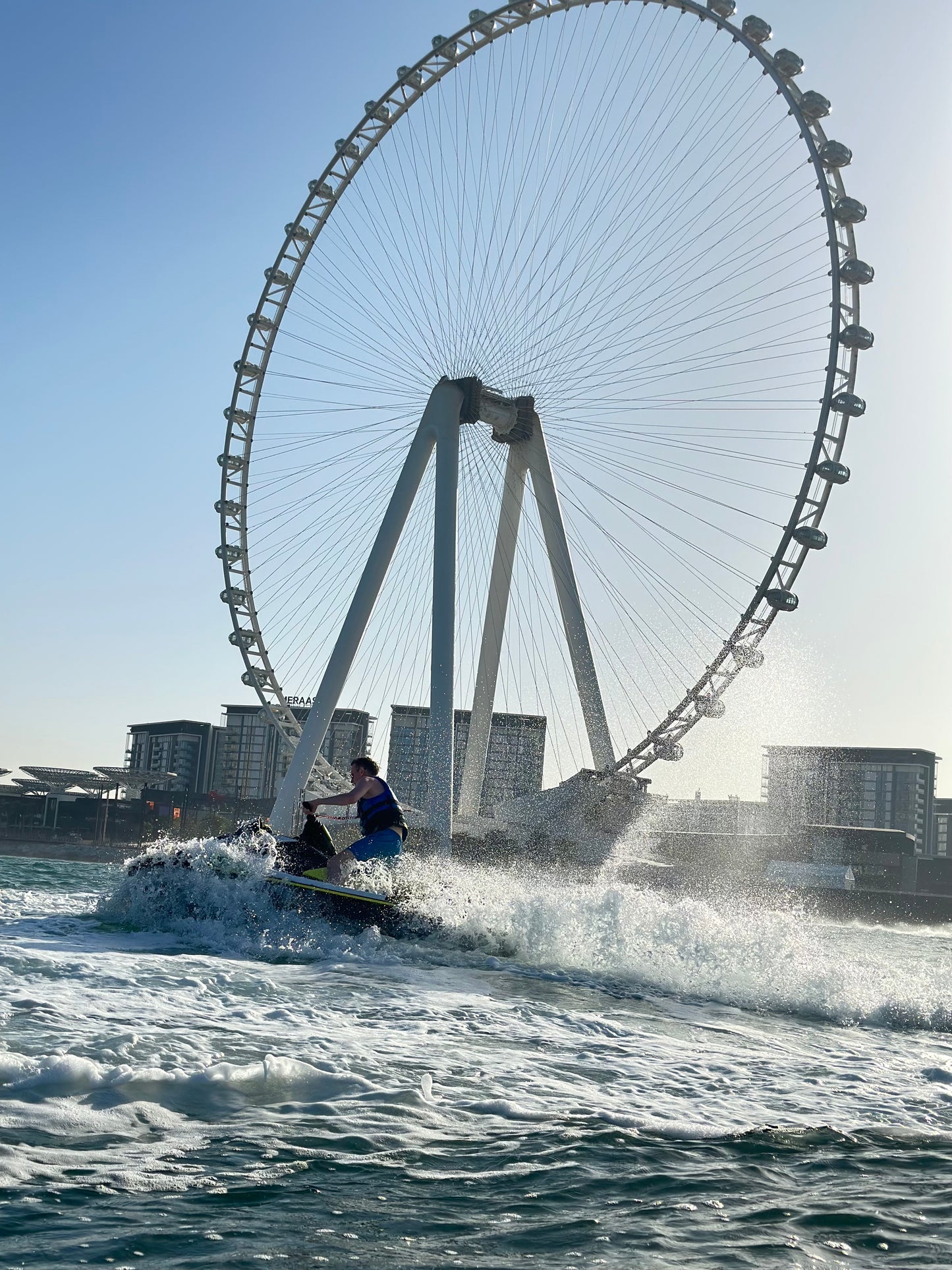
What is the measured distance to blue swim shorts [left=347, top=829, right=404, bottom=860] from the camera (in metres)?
12.8

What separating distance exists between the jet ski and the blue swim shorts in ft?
1.37

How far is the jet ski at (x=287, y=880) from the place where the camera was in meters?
12.3

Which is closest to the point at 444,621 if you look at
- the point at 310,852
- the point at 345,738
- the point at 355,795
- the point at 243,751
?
the point at 310,852

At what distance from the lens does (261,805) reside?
78438 millimetres

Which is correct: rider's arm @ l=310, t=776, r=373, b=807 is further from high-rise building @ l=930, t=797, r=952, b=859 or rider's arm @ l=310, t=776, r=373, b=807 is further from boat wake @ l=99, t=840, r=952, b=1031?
high-rise building @ l=930, t=797, r=952, b=859

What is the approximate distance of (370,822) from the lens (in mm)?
13023

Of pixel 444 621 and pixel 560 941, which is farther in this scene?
pixel 444 621

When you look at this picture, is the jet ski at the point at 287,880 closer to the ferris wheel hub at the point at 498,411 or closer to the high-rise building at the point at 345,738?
the ferris wheel hub at the point at 498,411

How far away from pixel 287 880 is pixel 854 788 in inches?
3546

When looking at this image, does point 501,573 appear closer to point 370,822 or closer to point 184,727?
point 370,822

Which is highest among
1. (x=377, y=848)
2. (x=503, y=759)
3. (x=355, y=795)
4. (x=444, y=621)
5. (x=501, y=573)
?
(x=501, y=573)

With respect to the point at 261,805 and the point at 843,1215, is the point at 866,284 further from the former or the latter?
the point at 261,805

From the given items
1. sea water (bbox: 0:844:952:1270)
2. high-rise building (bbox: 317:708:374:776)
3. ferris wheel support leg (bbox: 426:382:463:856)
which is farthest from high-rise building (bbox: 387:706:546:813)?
sea water (bbox: 0:844:952:1270)

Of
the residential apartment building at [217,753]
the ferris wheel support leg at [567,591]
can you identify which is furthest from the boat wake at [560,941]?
the residential apartment building at [217,753]
